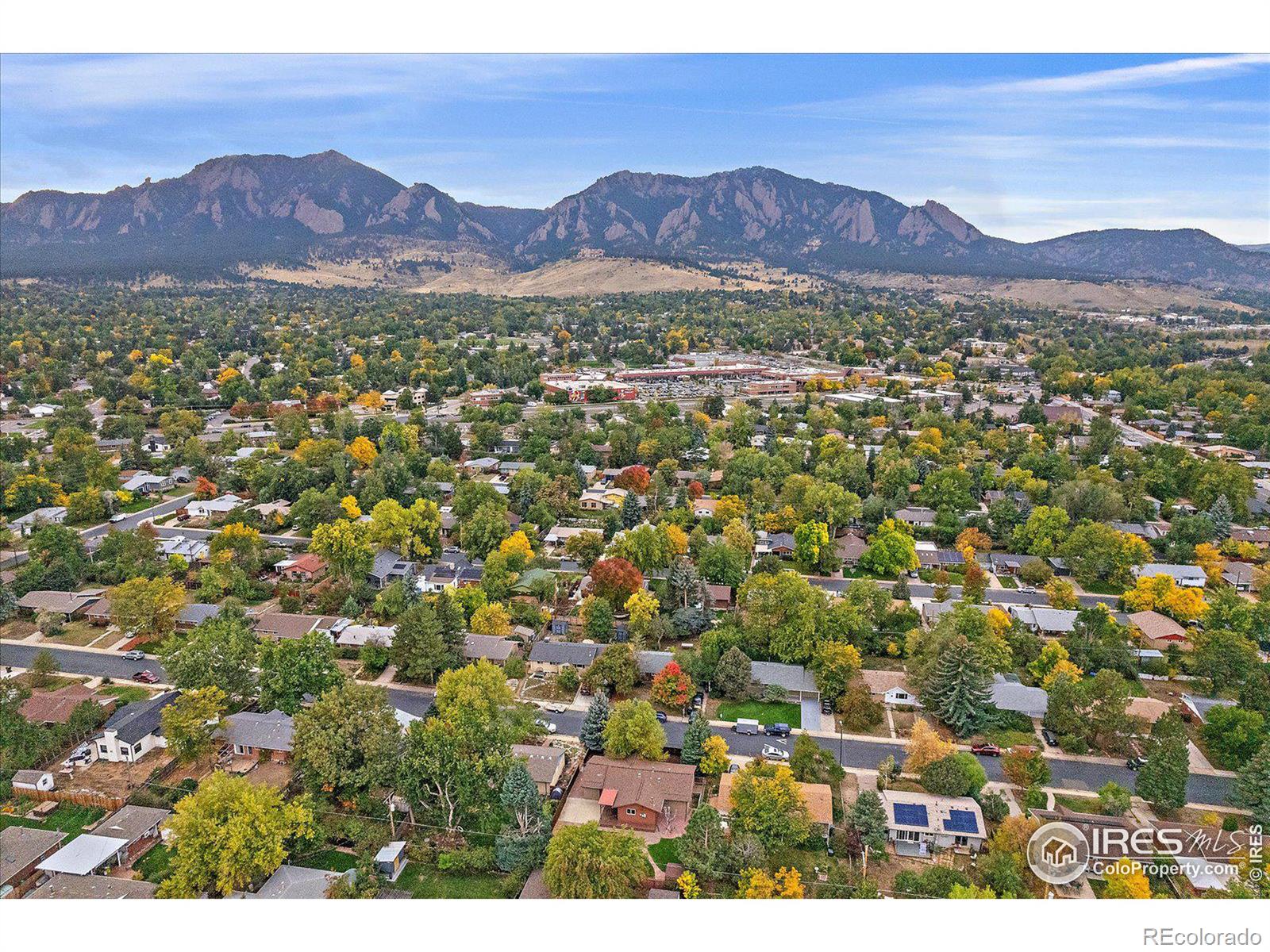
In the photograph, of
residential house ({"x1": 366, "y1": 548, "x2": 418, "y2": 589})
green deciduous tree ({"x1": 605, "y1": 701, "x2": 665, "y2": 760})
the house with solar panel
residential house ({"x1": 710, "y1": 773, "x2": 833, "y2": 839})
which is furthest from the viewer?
residential house ({"x1": 366, "y1": 548, "x2": 418, "y2": 589})

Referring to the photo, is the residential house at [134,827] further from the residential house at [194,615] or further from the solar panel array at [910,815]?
the solar panel array at [910,815]

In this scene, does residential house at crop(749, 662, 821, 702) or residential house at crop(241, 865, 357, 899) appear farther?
residential house at crop(749, 662, 821, 702)

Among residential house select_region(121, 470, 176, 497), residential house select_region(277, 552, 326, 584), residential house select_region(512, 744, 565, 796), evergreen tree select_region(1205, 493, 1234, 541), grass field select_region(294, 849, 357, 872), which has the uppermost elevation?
evergreen tree select_region(1205, 493, 1234, 541)

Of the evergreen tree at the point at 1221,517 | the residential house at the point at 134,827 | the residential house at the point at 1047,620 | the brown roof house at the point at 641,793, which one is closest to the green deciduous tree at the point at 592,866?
the brown roof house at the point at 641,793

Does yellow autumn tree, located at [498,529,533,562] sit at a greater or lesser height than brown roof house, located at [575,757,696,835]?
greater

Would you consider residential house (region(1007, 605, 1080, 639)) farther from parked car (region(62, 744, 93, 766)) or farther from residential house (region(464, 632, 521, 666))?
parked car (region(62, 744, 93, 766))

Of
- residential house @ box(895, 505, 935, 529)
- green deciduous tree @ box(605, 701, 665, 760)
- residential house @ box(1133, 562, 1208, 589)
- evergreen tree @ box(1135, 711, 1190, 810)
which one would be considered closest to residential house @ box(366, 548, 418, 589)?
green deciduous tree @ box(605, 701, 665, 760)

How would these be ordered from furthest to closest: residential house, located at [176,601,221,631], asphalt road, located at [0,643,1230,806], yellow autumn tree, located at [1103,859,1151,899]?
residential house, located at [176,601,221,631] < asphalt road, located at [0,643,1230,806] < yellow autumn tree, located at [1103,859,1151,899]
